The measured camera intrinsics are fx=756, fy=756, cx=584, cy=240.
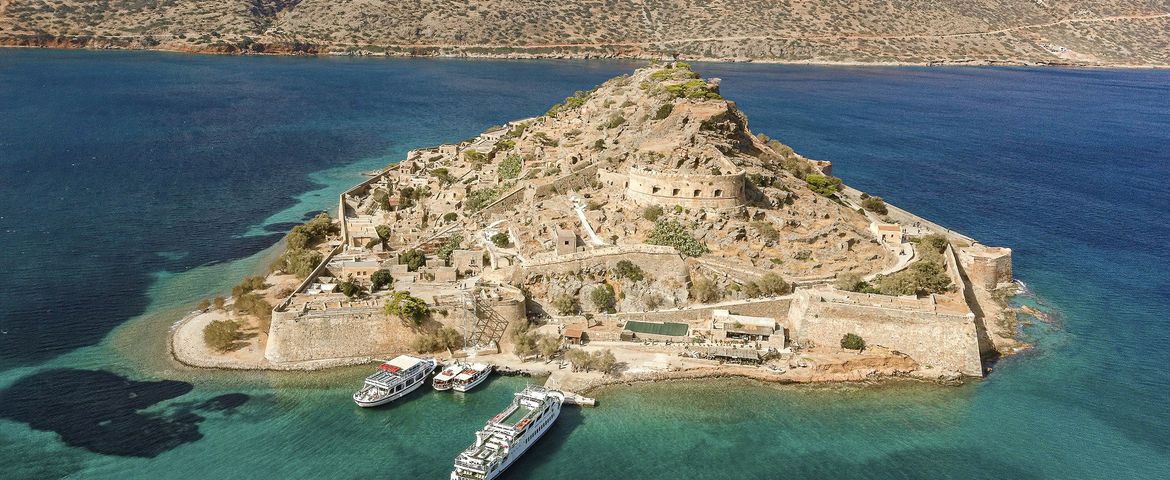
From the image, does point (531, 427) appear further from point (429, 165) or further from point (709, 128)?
point (429, 165)

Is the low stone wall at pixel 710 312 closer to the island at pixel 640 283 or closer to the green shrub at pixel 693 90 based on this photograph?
the island at pixel 640 283

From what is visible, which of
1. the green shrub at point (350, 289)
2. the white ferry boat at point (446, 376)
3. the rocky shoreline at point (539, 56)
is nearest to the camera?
the white ferry boat at point (446, 376)

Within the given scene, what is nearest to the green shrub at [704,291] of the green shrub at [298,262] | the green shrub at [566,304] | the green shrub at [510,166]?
the green shrub at [566,304]

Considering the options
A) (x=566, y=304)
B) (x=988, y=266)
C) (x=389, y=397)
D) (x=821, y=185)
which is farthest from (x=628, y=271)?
(x=988, y=266)

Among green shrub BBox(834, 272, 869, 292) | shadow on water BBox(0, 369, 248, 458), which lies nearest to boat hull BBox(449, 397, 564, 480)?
shadow on water BBox(0, 369, 248, 458)

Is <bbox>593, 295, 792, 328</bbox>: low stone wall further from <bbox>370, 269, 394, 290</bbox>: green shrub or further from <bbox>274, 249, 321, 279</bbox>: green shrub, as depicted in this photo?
<bbox>274, 249, 321, 279</bbox>: green shrub

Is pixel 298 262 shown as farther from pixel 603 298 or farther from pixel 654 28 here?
pixel 654 28
